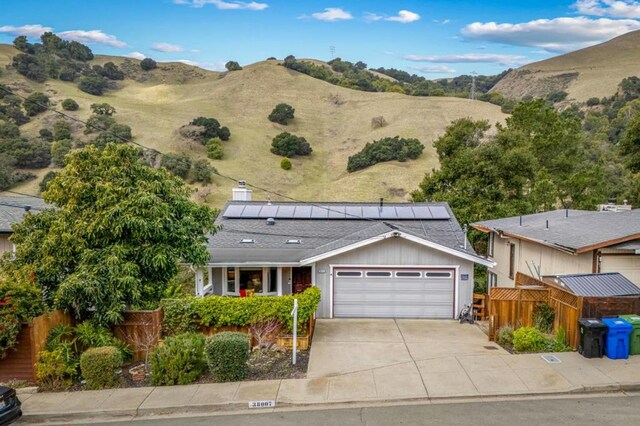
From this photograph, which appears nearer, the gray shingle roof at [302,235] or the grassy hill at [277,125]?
the gray shingle roof at [302,235]

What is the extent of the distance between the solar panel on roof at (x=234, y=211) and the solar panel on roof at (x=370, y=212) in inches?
223

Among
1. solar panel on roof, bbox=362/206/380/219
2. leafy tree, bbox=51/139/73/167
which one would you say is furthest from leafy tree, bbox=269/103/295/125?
solar panel on roof, bbox=362/206/380/219

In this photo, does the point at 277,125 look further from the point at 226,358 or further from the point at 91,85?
the point at 226,358

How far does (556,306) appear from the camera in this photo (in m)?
13.3

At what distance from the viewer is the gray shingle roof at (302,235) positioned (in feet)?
56.6

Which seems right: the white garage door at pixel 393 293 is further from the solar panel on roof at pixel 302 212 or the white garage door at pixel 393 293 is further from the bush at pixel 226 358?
the bush at pixel 226 358

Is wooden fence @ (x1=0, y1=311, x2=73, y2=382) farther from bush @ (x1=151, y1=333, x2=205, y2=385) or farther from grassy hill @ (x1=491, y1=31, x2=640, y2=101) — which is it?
grassy hill @ (x1=491, y1=31, x2=640, y2=101)

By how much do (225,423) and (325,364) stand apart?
349 centimetres

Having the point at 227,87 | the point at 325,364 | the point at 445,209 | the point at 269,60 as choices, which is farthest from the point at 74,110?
the point at 325,364

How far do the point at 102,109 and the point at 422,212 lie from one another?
53837 millimetres

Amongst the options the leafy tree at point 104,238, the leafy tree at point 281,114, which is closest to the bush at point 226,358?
the leafy tree at point 104,238

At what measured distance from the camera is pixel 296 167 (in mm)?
56562

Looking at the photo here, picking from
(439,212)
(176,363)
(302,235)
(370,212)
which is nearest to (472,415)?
(176,363)

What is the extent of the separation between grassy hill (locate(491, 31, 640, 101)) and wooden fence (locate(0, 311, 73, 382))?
101 m
